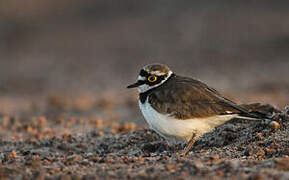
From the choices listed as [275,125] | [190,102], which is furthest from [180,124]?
[275,125]

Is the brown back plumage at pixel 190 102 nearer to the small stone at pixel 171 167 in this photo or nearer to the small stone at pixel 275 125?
the small stone at pixel 275 125

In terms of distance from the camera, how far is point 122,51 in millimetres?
19281

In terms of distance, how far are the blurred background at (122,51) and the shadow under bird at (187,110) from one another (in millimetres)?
3755

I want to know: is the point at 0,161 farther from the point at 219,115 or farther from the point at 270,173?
the point at 270,173

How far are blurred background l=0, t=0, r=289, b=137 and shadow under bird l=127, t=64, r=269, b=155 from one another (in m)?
3.75

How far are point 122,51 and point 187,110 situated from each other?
46.7 ft

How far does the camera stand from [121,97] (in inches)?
475

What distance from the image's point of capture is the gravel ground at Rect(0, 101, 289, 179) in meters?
4.10

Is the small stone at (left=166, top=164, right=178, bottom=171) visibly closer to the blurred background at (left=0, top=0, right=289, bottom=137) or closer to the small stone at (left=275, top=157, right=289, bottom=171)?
the small stone at (left=275, top=157, right=289, bottom=171)

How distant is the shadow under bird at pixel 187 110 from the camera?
5.23m

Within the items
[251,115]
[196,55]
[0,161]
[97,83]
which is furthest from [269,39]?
[0,161]

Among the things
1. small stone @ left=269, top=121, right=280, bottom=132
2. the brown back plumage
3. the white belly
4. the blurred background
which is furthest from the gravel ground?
the blurred background

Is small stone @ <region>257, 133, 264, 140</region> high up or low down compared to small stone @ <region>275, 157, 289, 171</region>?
up

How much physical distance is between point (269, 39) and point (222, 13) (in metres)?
4.24
